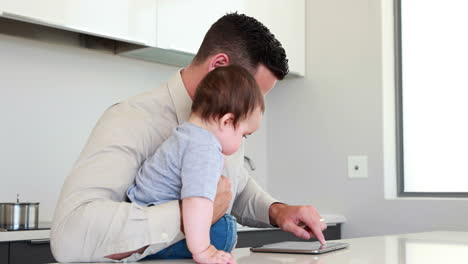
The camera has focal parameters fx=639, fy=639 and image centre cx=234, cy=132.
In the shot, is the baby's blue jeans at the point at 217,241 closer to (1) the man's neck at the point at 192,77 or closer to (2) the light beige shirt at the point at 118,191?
(2) the light beige shirt at the point at 118,191

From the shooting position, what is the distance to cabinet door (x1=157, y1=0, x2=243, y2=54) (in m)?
2.59

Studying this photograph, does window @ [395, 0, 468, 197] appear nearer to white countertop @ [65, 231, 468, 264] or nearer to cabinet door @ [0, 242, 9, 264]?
white countertop @ [65, 231, 468, 264]

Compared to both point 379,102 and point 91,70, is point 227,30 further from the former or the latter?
point 379,102

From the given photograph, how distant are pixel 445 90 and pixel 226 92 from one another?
82.0 inches

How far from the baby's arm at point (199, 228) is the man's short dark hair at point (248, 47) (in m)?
0.56

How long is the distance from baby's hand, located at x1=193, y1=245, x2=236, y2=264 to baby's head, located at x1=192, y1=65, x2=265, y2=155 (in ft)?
0.68

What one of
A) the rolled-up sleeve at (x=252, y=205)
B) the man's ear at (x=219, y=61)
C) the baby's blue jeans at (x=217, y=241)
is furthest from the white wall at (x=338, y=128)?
the baby's blue jeans at (x=217, y=241)

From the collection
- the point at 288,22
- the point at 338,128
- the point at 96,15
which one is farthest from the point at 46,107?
the point at 338,128

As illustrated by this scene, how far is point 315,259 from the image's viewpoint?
121 centimetres

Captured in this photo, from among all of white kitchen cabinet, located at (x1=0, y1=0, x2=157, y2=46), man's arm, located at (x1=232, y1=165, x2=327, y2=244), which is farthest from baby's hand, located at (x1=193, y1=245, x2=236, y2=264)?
white kitchen cabinet, located at (x1=0, y1=0, x2=157, y2=46)

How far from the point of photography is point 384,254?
1301 millimetres

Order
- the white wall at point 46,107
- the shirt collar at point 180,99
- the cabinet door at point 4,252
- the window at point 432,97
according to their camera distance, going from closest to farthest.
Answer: the shirt collar at point 180,99
the cabinet door at point 4,252
the white wall at point 46,107
the window at point 432,97

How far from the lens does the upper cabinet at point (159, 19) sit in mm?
2203

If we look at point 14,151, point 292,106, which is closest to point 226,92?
point 14,151
